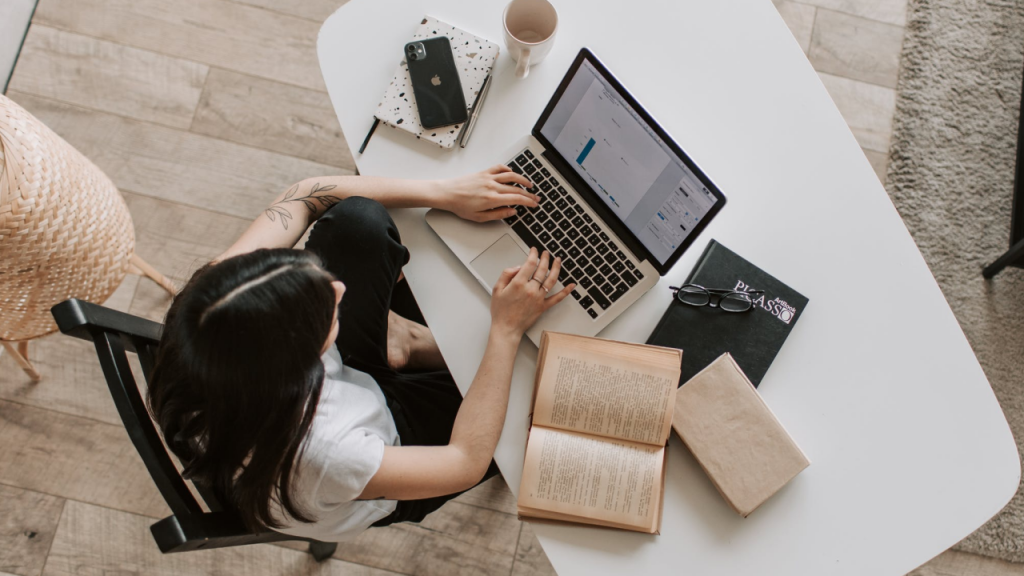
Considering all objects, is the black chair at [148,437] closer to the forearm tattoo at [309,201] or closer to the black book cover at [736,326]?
the forearm tattoo at [309,201]

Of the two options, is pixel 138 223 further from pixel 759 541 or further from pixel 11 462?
pixel 759 541

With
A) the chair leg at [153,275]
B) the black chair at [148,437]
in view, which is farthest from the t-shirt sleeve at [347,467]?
the chair leg at [153,275]

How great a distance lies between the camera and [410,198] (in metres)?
0.97

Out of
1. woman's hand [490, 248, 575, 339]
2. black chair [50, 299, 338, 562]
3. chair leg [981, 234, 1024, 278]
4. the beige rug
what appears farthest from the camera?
the beige rug

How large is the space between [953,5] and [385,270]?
5.70 ft

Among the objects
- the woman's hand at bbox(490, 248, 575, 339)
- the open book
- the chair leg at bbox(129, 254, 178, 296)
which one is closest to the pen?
the woman's hand at bbox(490, 248, 575, 339)

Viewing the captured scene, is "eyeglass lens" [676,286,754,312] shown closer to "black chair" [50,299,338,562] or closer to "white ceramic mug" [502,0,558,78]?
"white ceramic mug" [502,0,558,78]

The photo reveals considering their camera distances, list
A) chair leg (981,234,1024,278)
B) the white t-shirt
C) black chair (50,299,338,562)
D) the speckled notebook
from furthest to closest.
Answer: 1. chair leg (981,234,1024,278)
2. the speckled notebook
3. the white t-shirt
4. black chair (50,299,338,562)

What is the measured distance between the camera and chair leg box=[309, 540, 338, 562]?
1.36m

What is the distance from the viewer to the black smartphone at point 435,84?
991 millimetres

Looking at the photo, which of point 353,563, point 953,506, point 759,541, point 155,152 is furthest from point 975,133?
point 155,152

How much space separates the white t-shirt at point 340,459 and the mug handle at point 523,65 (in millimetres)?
516

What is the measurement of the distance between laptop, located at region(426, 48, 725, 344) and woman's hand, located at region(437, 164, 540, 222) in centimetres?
2

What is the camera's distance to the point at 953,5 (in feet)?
5.63
